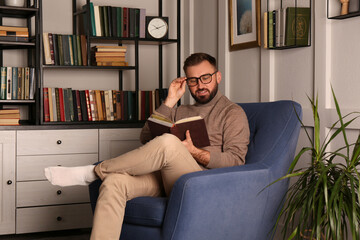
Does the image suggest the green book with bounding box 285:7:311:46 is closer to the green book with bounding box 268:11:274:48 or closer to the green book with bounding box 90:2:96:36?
the green book with bounding box 268:11:274:48

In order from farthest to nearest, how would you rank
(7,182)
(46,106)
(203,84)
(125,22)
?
(125,22) < (46,106) < (7,182) < (203,84)

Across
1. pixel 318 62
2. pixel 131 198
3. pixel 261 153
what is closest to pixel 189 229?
pixel 131 198

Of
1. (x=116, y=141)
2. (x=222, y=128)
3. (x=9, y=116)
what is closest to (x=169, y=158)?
(x=222, y=128)

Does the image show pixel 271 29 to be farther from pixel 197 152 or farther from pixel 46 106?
pixel 46 106

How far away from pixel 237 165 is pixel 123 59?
1.70 meters

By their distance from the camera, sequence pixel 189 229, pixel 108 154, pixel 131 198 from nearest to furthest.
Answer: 1. pixel 189 229
2. pixel 131 198
3. pixel 108 154

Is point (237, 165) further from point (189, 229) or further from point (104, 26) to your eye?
point (104, 26)

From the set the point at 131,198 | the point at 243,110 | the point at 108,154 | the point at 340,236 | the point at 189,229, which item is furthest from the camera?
the point at 108,154

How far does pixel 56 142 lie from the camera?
354 centimetres

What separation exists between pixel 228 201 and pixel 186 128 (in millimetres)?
444

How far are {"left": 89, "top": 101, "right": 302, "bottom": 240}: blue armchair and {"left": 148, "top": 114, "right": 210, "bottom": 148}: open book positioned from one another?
0.28m

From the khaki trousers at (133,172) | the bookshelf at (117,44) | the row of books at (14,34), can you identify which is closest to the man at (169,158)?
the khaki trousers at (133,172)

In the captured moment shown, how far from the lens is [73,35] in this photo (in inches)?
148

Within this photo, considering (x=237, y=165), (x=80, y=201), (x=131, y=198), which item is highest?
(x=237, y=165)
